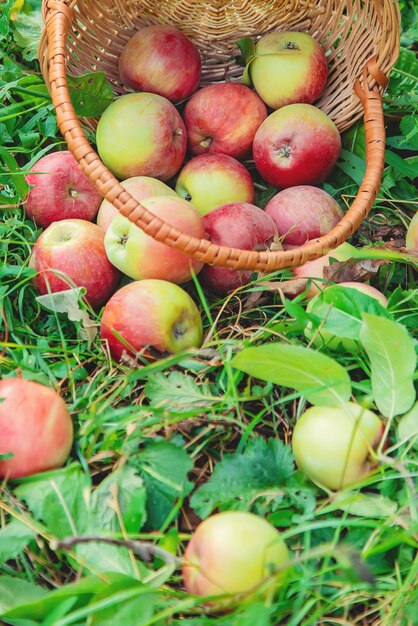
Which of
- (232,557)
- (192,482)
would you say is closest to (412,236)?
(192,482)

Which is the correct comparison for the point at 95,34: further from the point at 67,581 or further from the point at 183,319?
the point at 67,581

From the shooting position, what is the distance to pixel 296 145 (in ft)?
5.58

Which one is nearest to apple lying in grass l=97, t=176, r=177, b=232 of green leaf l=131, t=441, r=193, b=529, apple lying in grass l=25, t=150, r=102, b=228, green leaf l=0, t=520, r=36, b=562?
apple lying in grass l=25, t=150, r=102, b=228

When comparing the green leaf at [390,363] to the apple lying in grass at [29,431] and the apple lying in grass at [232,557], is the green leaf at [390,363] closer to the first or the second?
the apple lying in grass at [232,557]

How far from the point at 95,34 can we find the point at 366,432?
1.29 metres

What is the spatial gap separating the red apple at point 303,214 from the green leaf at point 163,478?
67 cm

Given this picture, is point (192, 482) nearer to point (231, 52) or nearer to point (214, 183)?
point (214, 183)

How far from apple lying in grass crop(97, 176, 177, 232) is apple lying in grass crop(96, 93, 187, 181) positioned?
0.06 m

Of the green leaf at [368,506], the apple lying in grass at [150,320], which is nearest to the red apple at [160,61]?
the apple lying in grass at [150,320]

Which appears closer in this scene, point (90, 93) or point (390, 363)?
point (390, 363)

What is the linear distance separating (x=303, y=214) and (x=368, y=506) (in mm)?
770

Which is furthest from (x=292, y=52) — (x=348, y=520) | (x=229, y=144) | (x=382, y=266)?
(x=348, y=520)

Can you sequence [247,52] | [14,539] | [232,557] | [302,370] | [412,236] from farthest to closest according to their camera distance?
[247,52]
[412,236]
[302,370]
[14,539]
[232,557]

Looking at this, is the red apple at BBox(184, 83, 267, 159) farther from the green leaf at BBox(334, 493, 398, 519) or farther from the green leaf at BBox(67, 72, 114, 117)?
the green leaf at BBox(334, 493, 398, 519)
